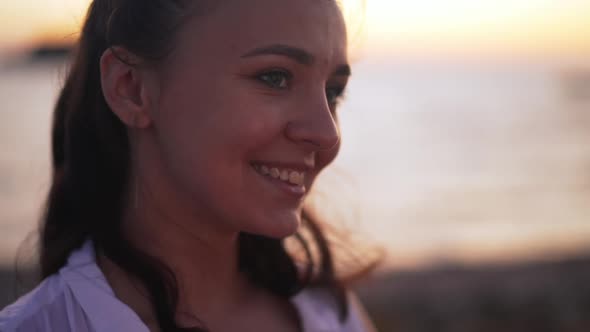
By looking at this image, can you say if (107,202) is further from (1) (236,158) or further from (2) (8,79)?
(2) (8,79)

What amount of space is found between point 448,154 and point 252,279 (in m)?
17.5

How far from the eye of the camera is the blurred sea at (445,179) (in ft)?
33.4

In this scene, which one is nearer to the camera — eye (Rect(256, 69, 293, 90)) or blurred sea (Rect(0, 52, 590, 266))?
eye (Rect(256, 69, 293, 90))

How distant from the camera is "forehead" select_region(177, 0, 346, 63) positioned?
6.80 ft

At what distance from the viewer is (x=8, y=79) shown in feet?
166

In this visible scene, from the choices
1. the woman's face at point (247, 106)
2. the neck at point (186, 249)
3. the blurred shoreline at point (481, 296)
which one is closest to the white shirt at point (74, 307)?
the neck at point (186, 249)

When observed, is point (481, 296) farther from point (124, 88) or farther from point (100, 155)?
point (124, 88)

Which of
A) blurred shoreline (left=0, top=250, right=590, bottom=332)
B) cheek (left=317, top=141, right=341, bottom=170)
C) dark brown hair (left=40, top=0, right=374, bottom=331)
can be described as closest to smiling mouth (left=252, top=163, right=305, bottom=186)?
cheek (left=317, top=141, right=341, bottom=170)

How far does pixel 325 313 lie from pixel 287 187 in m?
0.74

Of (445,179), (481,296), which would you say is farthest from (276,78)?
(445,179)

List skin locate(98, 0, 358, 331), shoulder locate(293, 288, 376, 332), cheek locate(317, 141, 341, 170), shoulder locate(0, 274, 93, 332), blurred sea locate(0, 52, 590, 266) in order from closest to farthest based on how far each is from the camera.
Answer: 1. shoulder locate(0, 274, 93, 332)
2. skin locate(98, 0, 358, 331)
3. cheek locate(317, 141, 341, 170)
4. shoulder locate(293, 288, 376, 332)
5. blurred sea locate(0, 52, 590, 266)

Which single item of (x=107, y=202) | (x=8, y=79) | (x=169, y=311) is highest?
(x=107, y=202)

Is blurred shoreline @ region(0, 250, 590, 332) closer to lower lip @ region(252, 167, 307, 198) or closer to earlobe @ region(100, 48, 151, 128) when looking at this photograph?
earlobe @ region(100, 48, 151, 128)

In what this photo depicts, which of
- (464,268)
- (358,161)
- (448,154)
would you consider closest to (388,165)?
(358,161)
